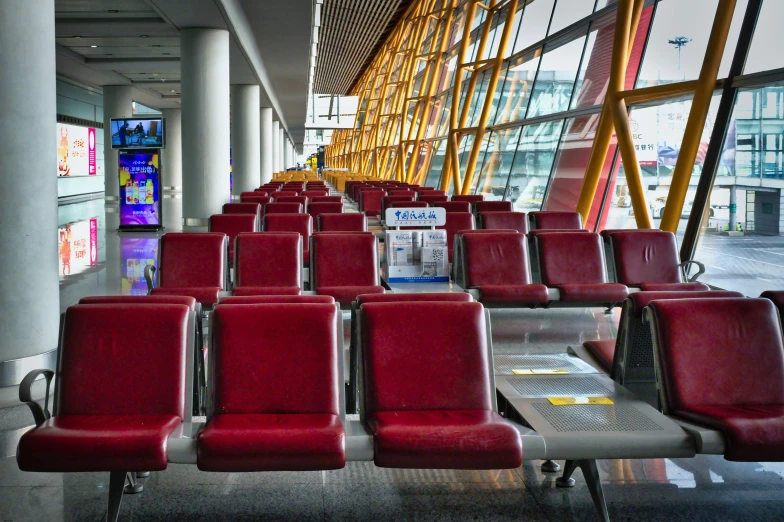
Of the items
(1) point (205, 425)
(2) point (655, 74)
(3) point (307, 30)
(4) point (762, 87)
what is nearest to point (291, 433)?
(1) point (205, 425)

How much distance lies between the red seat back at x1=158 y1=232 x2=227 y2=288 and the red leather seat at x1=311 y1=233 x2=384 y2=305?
0.81 meters

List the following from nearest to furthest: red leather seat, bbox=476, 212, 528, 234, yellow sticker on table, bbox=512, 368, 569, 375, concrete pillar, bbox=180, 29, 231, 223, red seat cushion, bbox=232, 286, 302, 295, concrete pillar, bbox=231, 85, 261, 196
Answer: yellow sticker on table, bbox=512, 368, 569, 375
red seat cushion, bbox=232, 286, 302, 295
red leather seat, bbox=476, 212, 528, 234
concrete pillar, bbox=180, 29, 231, 223
concrete pillar, bbox=231, 85, 261, 196

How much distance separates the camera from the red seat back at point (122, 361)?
3.58 meters

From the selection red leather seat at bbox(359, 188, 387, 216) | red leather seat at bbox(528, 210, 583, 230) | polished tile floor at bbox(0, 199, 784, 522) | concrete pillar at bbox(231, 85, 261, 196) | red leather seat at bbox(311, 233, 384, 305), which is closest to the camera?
polished tile floor at bbox(0, 199, 784, 522)

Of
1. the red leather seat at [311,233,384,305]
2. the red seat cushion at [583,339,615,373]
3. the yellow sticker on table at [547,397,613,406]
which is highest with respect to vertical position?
the red leather seat at [311,233,384,305]

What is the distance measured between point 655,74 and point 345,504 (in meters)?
9.78

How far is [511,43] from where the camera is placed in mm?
20156

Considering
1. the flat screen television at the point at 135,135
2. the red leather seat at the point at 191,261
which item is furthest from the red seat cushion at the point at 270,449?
the flat screen television at the point at 135,135

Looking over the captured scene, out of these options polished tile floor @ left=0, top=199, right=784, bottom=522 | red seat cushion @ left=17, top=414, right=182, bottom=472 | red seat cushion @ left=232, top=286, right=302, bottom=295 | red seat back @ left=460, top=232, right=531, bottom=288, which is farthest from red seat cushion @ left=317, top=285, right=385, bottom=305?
red seat cushion @ left=17, top=414, right=182, bottom=472

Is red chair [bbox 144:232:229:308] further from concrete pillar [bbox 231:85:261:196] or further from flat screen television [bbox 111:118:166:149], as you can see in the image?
concrete pillar [bbox 231:85:261:196]

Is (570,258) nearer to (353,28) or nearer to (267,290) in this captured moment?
(267,290)

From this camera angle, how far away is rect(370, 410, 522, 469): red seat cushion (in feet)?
10.6

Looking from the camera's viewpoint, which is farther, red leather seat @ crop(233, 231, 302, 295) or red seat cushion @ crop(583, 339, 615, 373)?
red leather seat @ crop(233, 231, 302, 295)

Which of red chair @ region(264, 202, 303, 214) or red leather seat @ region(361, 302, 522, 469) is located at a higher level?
red chair @ region(264, 202, 303, 214)
